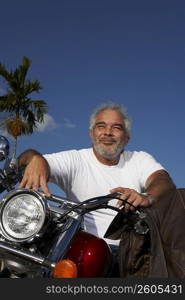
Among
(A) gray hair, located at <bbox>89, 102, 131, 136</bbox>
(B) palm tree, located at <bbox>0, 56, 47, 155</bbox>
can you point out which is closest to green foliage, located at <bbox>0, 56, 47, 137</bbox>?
(B) palm tree, located at <bbox>0, 56, 47, 155</bbox>

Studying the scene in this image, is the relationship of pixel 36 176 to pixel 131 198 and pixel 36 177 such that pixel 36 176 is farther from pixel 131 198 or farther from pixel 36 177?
pixel 131 198

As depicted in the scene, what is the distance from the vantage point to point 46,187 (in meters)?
1.81

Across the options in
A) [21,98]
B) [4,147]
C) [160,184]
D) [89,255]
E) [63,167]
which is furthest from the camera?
[21,98]

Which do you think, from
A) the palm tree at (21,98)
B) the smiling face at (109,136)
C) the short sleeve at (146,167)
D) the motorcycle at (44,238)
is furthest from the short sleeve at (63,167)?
the palm tree at (21,98)

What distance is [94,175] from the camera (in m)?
2.87

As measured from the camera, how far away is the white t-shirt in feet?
8.34

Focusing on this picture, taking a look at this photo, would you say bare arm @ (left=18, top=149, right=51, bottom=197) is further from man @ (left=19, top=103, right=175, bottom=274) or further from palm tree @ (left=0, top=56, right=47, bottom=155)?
palm tree @ (left=0, top=56, right=47, bottom=155)

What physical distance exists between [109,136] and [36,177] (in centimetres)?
142

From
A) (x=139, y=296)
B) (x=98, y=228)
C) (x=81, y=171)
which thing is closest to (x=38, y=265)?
(x=139, y=296)

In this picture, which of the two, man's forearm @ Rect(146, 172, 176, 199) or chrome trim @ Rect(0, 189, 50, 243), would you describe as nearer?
chrome trim @ Rect(0, 189, 50, 243)

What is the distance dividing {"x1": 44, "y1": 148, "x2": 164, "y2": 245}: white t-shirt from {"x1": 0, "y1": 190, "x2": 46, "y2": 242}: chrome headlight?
3.01 feet

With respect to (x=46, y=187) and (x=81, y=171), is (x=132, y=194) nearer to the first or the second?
(x=46, y=187)

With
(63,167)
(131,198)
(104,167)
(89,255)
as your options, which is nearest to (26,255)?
(89,255)

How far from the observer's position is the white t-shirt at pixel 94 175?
2541 mm
